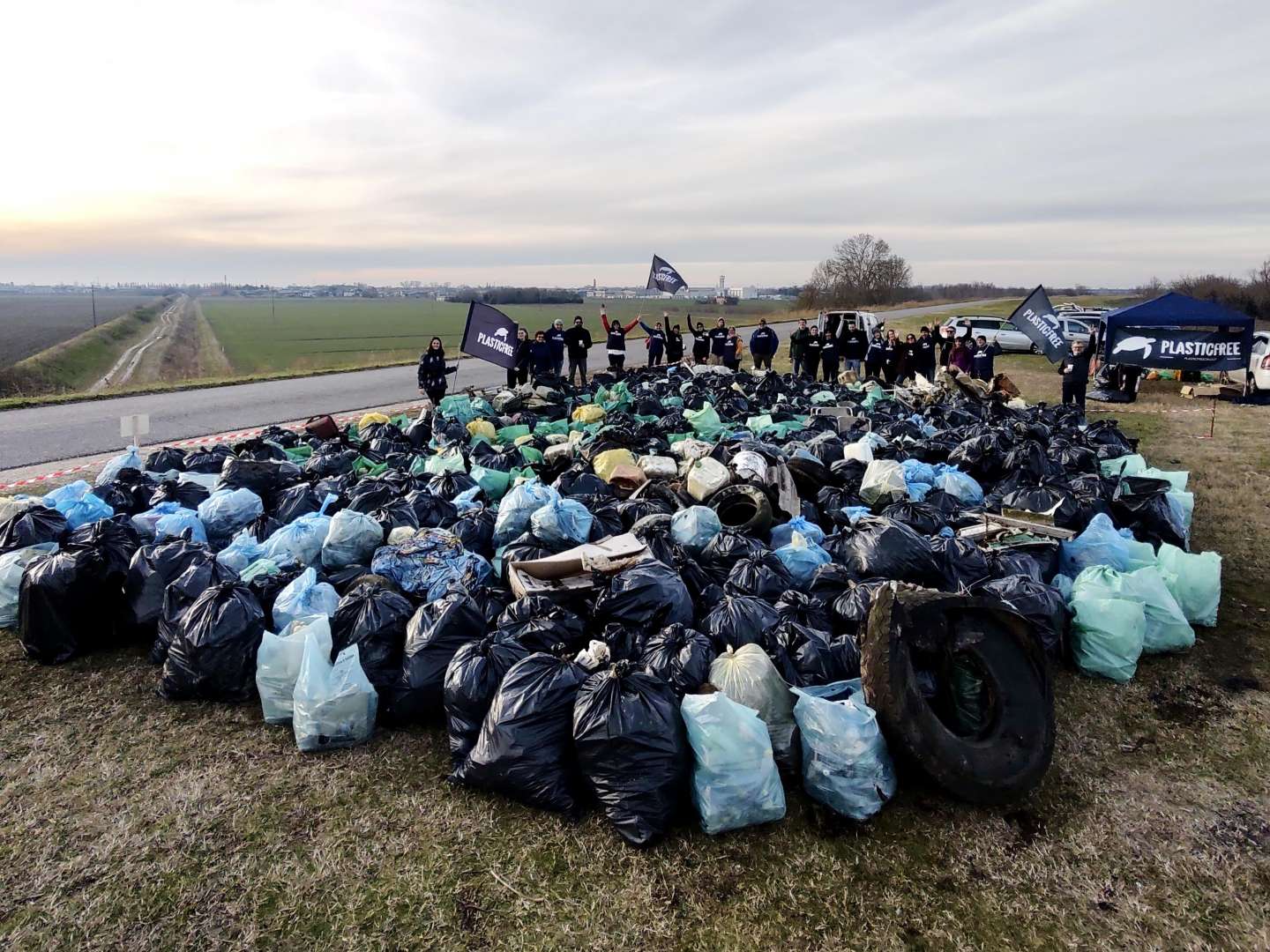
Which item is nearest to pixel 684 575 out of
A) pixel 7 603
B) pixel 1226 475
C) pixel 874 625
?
pixel 874 625

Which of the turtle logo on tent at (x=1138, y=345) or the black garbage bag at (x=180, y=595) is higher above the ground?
the turtle logo on tent at (x=1138, y=345)

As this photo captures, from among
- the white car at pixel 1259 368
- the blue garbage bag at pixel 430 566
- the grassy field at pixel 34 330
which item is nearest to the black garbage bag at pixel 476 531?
the blue garbage bag at pixel 430 566

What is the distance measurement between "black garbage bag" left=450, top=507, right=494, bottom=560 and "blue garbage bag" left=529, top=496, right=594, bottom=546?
39 cm

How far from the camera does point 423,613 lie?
3.80 m

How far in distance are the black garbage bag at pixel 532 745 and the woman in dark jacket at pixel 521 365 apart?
997cm

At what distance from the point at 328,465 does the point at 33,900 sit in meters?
4.98

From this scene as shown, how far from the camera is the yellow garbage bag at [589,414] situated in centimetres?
960

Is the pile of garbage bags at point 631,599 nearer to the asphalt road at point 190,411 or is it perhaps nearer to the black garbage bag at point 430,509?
the black garbage bag at point 430,509

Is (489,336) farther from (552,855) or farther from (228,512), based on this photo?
(552,855)

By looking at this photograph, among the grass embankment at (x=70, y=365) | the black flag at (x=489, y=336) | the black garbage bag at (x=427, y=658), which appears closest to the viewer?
the black garbage bag at (x=427, y=658)

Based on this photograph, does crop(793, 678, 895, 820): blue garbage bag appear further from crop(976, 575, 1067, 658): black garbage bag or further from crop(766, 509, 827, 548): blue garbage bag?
crop(766, 509, 827, 548): blue garbage bag

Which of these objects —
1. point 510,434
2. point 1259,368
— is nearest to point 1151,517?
point 510,434

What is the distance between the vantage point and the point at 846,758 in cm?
301

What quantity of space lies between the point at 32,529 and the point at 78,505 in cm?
72
